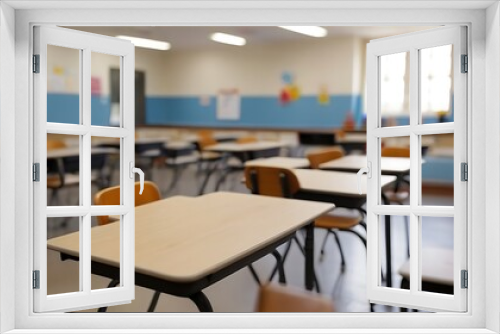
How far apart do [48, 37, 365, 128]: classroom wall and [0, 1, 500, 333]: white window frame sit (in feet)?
30.7

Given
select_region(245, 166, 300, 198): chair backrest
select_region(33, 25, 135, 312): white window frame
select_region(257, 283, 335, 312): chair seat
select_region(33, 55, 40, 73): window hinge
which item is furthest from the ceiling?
select_region(257, 283, 335, 312): chair seat

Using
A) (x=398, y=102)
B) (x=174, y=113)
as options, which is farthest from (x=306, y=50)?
(x=174, y=113)

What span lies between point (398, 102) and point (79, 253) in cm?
1051

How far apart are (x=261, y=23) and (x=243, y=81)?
11.7m

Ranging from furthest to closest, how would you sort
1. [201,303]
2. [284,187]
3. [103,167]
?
[103,167] < [284,187] < [201,303]

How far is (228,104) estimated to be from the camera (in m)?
14.0

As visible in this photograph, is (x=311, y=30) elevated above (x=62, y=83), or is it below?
above

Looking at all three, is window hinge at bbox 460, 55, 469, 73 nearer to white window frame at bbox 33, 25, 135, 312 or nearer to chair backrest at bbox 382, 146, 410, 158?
white window frame at bbox 33, 25, 135, 312

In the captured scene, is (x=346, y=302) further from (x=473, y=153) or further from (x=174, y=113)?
(x=174, y=113)

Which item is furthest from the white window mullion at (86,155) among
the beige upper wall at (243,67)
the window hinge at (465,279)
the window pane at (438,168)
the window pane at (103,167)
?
the beige upper wall at (243,67)

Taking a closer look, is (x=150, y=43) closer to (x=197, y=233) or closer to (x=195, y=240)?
(x=197, y=233)

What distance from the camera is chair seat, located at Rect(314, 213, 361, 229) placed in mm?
3893

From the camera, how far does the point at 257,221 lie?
2.57 metres

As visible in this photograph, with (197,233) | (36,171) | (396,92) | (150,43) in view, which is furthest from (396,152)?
(150,43)
